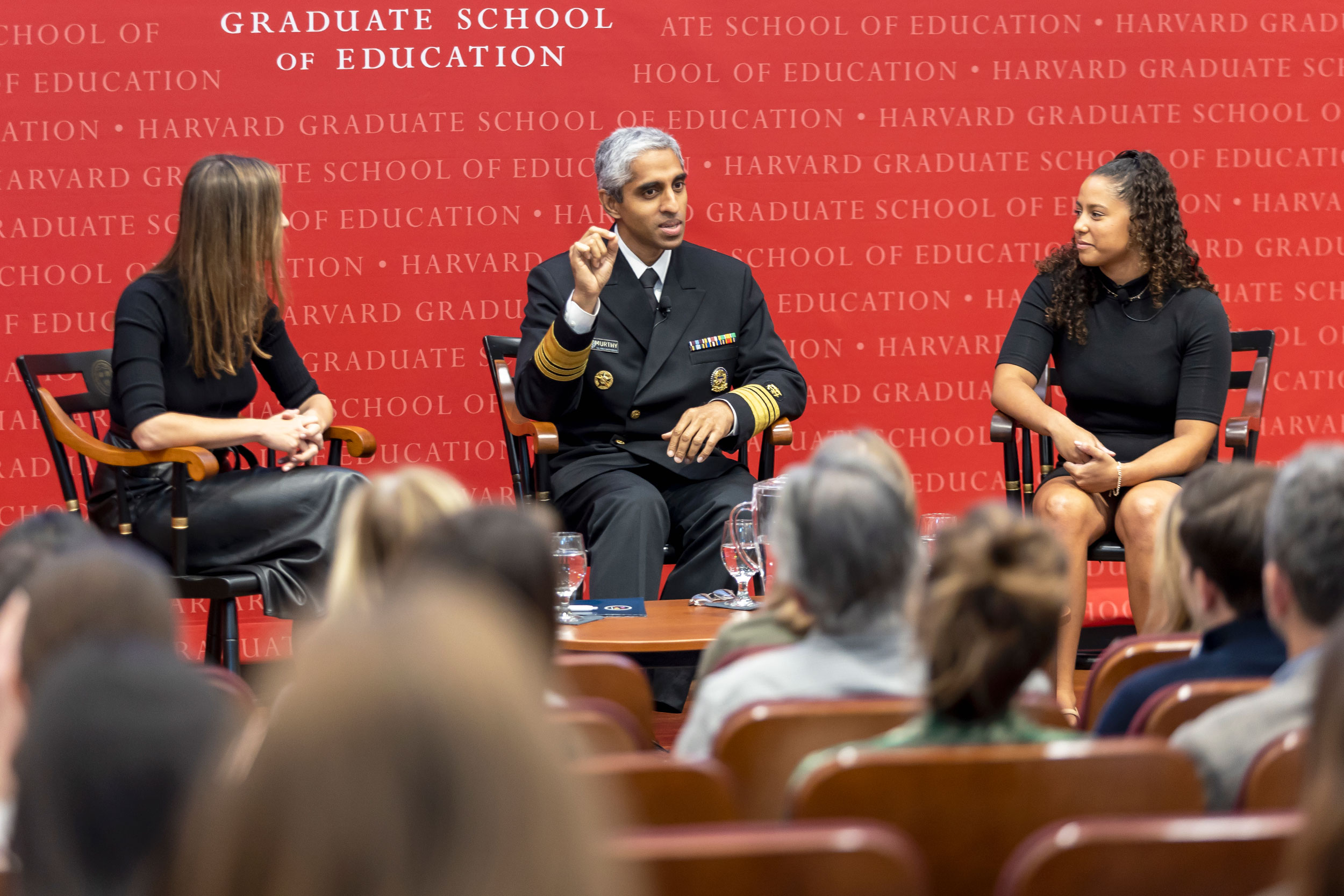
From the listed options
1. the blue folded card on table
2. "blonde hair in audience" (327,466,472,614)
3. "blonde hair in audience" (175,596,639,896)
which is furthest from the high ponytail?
"blonde hair in audience" (175,596,639,896)

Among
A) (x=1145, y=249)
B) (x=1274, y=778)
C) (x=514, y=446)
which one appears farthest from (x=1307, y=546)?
(x=514, y=446)

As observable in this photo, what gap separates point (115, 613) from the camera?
0.99 meters

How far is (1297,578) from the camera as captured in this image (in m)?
1.50

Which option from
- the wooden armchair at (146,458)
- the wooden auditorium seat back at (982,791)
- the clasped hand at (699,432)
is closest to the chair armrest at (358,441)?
the wooden armchair at (146,458)

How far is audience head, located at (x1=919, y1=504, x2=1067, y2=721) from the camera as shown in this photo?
1258 mm

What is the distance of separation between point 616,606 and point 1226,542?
148 cm

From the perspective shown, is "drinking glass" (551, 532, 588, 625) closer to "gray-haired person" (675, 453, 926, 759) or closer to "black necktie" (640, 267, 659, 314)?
"gray-haired person" (675, 453, 926, 759)

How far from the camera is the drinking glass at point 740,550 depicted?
2719 mm

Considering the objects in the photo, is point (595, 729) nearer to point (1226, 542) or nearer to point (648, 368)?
point (1226, 542)

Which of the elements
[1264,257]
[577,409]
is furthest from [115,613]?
[1264,257]

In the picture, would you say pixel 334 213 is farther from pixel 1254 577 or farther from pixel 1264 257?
pixel 1254 577

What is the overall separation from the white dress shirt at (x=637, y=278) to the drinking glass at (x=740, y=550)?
0.86 metres

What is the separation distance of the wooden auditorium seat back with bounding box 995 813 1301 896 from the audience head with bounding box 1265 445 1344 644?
529mm

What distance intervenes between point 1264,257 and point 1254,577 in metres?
3.32
